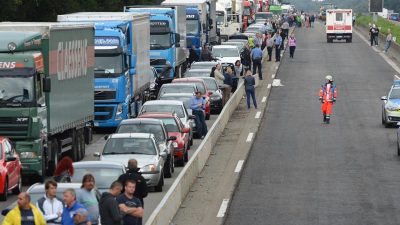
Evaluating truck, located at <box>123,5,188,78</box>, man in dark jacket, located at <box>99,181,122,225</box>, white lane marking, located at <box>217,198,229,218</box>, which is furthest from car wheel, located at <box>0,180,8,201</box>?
truck, located at <box>123,5,188,78</box>

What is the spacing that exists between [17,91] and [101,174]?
625 centimetres

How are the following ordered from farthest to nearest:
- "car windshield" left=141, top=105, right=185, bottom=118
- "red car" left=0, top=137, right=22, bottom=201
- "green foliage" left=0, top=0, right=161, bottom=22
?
"green foliage" left=0, top=0, right=161, bottom=22 < "car windshield" left=141, top=105, right=185, bottom=118 < "red car" left=0, top=137, right=22, bottom=201

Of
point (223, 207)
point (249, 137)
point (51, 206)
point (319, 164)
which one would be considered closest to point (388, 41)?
point (249, 137)

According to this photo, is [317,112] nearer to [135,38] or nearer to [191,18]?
[135,38]

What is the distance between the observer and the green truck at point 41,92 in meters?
29.3

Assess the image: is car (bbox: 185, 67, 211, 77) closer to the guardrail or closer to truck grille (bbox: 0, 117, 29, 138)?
the guardrail

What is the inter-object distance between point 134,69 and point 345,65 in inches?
1367

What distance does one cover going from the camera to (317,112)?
48406mm

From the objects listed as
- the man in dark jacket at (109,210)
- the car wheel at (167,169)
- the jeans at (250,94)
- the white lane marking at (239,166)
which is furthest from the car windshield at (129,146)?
the jeans at (250,94)

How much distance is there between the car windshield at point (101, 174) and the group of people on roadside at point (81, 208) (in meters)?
4.60

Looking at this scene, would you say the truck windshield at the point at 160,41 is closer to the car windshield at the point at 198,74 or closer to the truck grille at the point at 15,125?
the car windshield at the point at 198,74

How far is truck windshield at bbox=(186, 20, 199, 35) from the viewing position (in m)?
67.9

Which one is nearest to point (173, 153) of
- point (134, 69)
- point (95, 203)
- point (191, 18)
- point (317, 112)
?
point (134, 69)

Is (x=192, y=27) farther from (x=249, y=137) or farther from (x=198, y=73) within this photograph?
(x=249, y=137)
